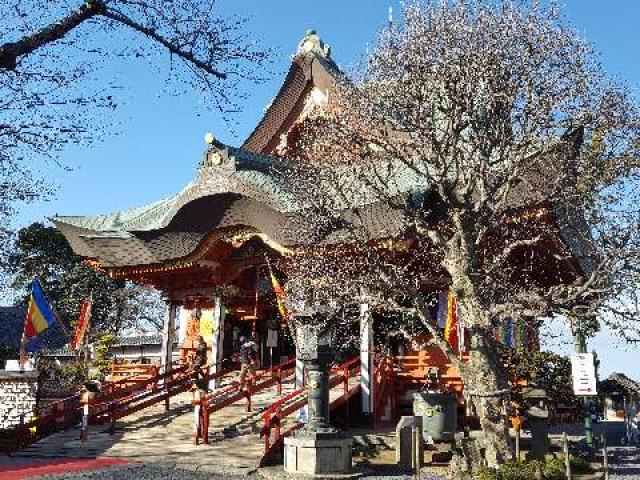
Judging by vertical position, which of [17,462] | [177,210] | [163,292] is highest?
[177,210]

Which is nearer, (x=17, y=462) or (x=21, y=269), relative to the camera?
(x=17, y=462)

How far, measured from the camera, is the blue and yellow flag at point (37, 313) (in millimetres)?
19891

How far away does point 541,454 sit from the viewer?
11.0 meters

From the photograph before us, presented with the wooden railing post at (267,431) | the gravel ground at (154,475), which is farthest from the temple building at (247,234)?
the gravel ground at (154,475)

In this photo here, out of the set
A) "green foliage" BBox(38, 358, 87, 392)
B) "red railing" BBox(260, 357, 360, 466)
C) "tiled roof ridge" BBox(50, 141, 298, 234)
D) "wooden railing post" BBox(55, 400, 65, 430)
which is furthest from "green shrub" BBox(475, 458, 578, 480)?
"green foliage" BBox(38, 358, 87, 392)

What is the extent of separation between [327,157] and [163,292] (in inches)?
360

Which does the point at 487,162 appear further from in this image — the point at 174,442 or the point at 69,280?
the point at 69,280

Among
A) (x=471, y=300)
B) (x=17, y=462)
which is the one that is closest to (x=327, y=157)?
(x=471, y=300)

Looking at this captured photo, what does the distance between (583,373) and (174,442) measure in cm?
864

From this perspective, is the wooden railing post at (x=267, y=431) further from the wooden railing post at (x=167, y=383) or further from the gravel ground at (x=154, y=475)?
the wooden railing post at (x=167, y=383)

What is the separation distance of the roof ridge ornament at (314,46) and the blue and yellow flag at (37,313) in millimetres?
11558

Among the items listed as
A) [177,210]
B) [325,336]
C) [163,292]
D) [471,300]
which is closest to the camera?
[471,300]

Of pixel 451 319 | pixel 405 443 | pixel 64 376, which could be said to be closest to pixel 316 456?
pixel 405 443

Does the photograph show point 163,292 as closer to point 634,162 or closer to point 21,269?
point 634,162
